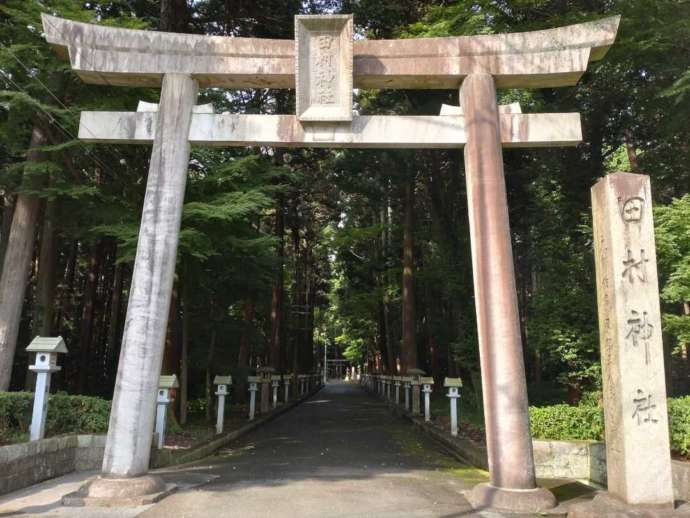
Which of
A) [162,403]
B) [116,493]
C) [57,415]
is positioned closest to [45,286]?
[162,403]

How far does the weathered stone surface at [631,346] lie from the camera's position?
5969 mm

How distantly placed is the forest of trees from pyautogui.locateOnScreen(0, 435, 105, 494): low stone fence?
311cm

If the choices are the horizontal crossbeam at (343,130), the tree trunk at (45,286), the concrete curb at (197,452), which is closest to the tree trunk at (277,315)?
the concrete curb at (197,452)

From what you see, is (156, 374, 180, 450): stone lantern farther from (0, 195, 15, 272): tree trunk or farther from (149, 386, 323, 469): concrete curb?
(0, 195, 15, 272): tree trunk

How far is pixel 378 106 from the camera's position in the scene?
777 inches

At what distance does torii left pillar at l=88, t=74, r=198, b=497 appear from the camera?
274 inches

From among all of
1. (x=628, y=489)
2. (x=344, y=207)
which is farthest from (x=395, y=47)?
(x=344, y=207)

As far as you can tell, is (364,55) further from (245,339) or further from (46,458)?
(245,339)

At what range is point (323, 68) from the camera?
7949mm

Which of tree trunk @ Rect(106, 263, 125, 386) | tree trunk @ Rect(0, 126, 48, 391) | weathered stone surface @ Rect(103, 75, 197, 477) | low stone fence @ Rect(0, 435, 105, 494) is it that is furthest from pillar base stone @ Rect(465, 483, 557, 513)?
tree trunk @ Rect(106, 263, 125, 386)

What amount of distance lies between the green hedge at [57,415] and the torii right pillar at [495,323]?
258 inches

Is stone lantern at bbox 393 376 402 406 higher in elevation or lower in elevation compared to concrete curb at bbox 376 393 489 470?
higher

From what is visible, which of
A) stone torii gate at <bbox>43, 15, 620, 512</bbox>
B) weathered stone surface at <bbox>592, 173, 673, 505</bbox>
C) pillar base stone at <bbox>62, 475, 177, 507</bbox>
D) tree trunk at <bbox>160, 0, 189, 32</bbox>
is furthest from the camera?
tree trunk at <bbox>160, 0, 189, 32</bbox>

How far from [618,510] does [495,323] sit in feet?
8.03
